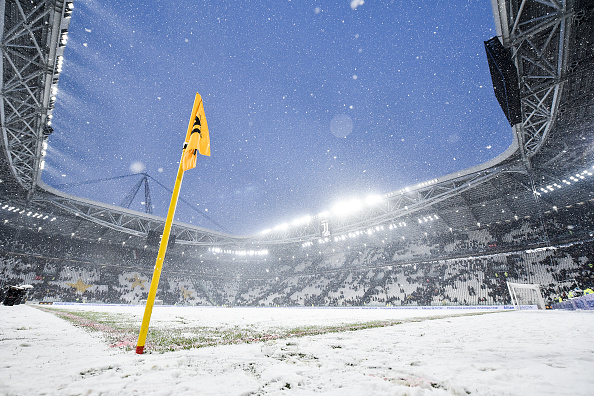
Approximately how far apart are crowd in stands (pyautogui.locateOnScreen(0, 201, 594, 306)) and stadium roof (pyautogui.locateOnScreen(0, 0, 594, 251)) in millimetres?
2276

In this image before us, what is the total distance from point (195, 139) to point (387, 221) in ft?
94.3

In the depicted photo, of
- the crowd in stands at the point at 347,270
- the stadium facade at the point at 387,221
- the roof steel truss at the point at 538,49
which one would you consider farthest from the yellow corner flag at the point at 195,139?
the crowd in stands at the point at 347,270

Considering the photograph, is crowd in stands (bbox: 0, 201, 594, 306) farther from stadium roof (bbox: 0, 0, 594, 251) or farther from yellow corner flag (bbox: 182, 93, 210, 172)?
yellow corner flag (bbox: 182, 93, 210, 172)

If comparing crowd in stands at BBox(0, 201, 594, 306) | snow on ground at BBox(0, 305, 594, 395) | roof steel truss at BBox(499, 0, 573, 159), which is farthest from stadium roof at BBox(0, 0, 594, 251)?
snow on ground at BBox(0, 305, 594, 395)

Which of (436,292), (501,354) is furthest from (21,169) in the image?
(436,292)

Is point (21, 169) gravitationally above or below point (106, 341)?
above

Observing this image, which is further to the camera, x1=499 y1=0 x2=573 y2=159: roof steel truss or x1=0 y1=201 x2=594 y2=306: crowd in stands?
x1=0 y1=201 x2=594 y2=306: crowd in stands

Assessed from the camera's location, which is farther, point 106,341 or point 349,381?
point 106,341

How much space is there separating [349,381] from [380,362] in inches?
27.9

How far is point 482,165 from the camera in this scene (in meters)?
20.9

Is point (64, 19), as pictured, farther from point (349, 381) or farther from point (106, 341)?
point (349, 381)

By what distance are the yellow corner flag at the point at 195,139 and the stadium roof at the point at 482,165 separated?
1165 cm

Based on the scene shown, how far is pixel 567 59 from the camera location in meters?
10.6

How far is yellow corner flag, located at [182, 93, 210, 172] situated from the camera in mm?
3949
